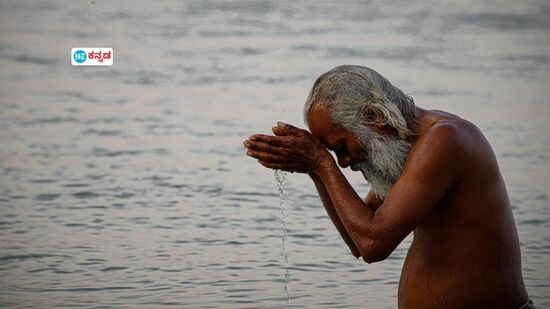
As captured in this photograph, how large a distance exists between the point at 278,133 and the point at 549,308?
3093mm

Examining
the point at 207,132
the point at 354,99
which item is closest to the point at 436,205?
the point at 354,99

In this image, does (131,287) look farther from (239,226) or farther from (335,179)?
(335,179)

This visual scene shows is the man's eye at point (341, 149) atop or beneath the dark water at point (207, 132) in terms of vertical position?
atop

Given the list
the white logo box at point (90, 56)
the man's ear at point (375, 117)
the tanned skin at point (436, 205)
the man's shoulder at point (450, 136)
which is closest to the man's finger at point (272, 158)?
the tanned skin at point (436, 205)

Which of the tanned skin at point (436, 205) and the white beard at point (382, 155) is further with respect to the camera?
the white beard at point (382, 155)

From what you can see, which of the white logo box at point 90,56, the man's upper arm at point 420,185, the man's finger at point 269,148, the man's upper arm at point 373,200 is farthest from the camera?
the white logo box at point 90,56

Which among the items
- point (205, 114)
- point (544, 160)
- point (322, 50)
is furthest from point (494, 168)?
point (322, 50)

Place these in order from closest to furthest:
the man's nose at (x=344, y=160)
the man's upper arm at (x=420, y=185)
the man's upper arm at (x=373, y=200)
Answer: the man's upper arm at (x=420, y=185), the man's nose at (x=344, y=160), the man's upper arm at (x=373, y=200)

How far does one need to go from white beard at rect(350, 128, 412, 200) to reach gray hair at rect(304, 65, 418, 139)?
3 centimetres

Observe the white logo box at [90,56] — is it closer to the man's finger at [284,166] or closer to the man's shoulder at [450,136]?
the man's finger at [284,166]

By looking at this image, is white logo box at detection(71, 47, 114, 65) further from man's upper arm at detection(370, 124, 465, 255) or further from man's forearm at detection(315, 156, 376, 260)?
man's upper arm at detection(370, 124, 465, 255)

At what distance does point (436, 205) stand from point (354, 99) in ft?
1.17

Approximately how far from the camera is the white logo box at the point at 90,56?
998cm

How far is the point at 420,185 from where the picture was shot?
2.90m
